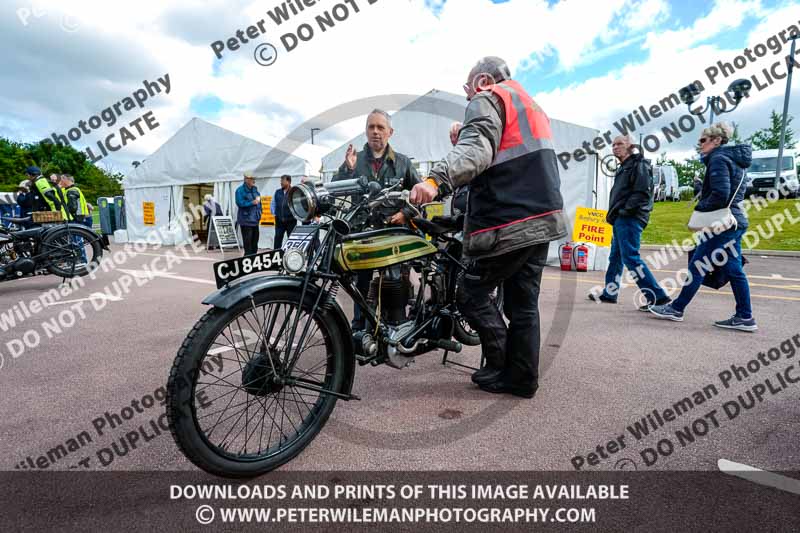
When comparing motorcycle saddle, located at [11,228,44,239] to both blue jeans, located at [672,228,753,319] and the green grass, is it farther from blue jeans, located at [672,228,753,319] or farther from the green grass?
the green grass

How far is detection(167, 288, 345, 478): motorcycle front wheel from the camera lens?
64.4 inches

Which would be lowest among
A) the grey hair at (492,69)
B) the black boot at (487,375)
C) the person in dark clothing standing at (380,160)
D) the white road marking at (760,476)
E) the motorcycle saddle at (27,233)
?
the white road marking at (760,476)

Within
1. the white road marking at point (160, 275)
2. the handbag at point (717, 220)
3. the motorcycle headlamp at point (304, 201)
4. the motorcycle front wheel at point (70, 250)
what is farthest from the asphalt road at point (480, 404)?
the white road marking at point (160, 275)

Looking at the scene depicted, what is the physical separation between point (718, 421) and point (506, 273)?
137 cm

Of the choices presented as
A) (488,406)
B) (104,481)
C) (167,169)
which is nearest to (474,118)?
(488,406)

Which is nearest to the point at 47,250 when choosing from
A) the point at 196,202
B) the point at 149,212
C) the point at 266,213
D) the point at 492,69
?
the point at 266,213

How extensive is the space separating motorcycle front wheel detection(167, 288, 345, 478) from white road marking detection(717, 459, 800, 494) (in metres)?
1.76

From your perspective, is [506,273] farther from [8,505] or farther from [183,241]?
[183,241]

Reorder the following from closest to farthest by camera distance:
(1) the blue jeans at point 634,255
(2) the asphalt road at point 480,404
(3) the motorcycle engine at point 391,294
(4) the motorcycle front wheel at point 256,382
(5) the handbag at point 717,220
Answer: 1. (4) the motorcycle front wheel at point 256,382
2. (2) the asphalt road at point 480,404
3. (3) the motorcycle engine at point 391,294
4. (5) the handbag at point 717,220
5. (1) the blue jeans at point 634,255

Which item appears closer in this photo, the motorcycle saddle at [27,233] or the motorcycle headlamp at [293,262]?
the motorcycle headlamp at [293,262]

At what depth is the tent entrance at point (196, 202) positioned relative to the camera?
49.3 ft

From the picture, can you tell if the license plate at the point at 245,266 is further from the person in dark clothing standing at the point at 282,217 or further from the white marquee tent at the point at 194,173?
the white marquee tent at the point at 194,173

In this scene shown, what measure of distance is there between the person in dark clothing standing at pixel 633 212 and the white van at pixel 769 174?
20.0 m

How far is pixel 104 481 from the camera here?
1.86 m
